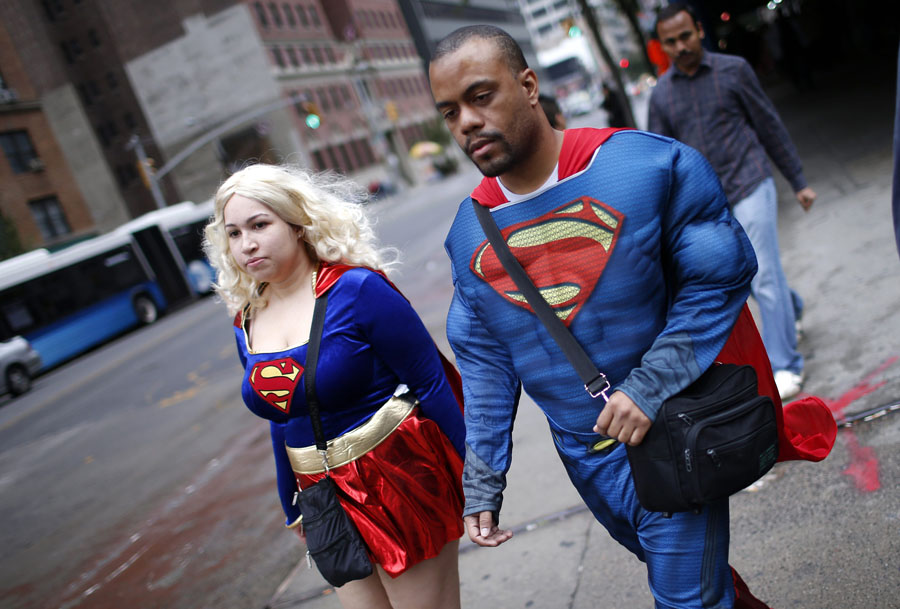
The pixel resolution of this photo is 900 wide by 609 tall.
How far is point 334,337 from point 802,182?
9.85 ft

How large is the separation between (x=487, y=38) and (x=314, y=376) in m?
1.18

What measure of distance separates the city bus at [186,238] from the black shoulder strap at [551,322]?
83.8 feet

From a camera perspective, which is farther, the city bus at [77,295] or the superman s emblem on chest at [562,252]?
the city bus at [77,295]

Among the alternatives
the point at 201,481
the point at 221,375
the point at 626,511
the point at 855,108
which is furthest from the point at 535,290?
the point at 855,108

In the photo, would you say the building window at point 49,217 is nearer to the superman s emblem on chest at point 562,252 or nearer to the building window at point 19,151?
the building window at point 19,151

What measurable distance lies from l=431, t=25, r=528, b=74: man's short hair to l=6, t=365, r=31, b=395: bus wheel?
19850 mm

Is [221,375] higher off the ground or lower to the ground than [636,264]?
lower

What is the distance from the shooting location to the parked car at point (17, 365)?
1857 cm

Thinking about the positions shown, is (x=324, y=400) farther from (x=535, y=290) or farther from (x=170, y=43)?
(x=170, y=43)

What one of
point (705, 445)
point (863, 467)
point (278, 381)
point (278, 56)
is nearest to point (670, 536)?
point (705, 445)

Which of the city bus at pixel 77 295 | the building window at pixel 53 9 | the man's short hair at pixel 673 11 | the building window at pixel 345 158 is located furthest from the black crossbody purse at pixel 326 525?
the building window at pixel 345 158

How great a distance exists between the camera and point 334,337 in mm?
2510

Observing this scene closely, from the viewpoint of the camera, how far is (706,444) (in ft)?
5.41

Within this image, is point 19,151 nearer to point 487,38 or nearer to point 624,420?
point 487,38
